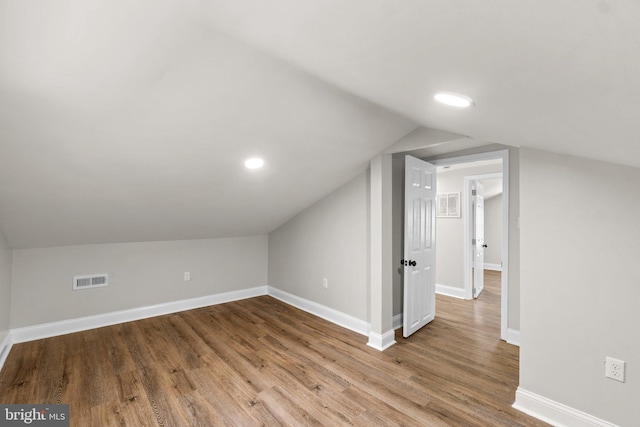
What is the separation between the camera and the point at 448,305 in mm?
4609

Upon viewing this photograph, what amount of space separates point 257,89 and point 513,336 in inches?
140

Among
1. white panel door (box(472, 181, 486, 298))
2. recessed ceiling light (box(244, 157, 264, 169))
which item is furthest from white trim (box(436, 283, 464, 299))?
recessed ceiling light (box(244, 157, 264, 169))

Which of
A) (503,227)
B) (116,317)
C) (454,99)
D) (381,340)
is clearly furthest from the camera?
(116,317)

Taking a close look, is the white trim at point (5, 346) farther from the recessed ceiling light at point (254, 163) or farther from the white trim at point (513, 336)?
the white trim at point (513, 336)

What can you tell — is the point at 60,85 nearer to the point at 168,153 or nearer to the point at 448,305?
the point at 168,153

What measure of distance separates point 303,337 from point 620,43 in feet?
11.2

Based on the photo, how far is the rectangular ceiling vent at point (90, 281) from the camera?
11.6 ft

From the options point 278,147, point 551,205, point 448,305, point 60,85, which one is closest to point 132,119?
point 60,85

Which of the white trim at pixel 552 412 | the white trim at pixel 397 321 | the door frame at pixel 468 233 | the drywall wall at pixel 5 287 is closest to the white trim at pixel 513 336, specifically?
the white trim at pixel 397 321

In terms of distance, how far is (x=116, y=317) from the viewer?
3758 millimetres

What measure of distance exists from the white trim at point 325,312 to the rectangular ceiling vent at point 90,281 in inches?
91.7

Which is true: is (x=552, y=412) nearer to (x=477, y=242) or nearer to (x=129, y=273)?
(x=477, y=242)

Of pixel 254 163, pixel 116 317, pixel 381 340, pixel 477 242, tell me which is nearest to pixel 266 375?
pixel 381 340

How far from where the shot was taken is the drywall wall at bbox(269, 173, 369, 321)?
11.6 feet
